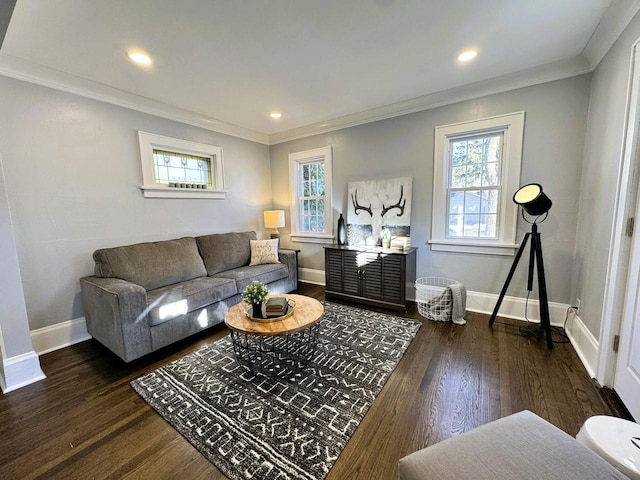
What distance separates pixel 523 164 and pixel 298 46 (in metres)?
2.50

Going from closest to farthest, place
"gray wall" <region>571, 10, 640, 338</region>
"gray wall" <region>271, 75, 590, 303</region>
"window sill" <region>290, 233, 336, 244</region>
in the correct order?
"gray wall" <region>571, 10, 640, 338</region> → "gray wall" <region>271, 75, 590, 303</region> → "window sill" <region>290, 233, 336, 244</region>

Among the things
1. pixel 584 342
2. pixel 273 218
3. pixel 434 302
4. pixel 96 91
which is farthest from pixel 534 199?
pixel 96 91

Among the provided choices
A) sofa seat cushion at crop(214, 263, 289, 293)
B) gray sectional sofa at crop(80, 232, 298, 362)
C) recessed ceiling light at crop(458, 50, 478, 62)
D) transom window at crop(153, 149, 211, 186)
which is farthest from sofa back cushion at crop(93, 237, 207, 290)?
recessed ceiling light at crop(458, 50, 478, 62)

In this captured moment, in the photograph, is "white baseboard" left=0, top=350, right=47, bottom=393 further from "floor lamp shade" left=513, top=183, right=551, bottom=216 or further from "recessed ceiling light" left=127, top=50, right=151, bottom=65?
"floor lamp shade" left=513, top=183, right=551, bottom=216

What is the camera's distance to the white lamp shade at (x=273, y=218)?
4.24 metres

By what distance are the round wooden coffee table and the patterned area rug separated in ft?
0.32

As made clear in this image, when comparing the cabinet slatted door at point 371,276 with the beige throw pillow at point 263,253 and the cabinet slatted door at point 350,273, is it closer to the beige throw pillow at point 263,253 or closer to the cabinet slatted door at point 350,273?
the cabinet slatted door at point 350,273

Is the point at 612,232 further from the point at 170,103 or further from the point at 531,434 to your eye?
the point at 170,103

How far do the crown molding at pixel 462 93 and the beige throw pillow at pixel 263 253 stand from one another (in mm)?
1862

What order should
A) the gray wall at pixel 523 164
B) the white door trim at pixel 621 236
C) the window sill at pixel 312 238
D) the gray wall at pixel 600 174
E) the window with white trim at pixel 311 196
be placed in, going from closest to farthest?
the white door trim at pixel 621 236 < the gray wall at pixel 600 174 < the gray wall at pixel 523 164 < the window with white trim at pixel 311 196 < the window sill at pixel 312 238

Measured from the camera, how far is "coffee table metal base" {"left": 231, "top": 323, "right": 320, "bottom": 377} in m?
2.07

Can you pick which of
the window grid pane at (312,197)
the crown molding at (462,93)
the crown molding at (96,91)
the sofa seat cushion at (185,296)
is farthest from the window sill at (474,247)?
the crown molding at (96,91)

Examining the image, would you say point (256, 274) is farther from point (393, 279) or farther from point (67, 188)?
point (67, 188)

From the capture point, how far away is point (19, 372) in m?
1.94
